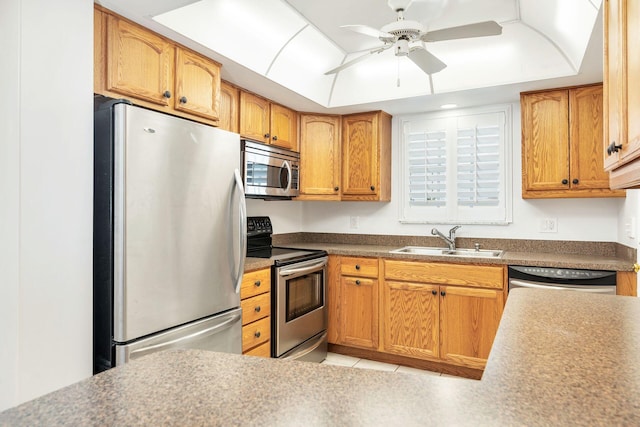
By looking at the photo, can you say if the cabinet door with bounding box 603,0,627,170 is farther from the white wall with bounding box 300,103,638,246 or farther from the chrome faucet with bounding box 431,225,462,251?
the chrome faucet with bounding box 431,225,462,251

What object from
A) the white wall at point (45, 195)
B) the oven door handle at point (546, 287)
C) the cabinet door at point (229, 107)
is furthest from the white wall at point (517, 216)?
the white wall at point (45, 195)

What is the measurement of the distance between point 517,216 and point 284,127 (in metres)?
2.12

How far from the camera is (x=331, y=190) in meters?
3.81

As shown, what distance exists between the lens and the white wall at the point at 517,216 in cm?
316

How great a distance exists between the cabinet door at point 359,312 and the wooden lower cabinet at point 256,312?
2.85 feet

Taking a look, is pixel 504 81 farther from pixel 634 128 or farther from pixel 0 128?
pixel 0 128

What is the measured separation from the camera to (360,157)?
378 cm

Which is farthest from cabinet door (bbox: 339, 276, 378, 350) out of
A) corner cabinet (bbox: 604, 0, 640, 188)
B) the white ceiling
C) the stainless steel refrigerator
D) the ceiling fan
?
corner cabinet (bbox: 604, 0, 640, 188)

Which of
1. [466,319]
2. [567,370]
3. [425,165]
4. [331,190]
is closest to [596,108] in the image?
[425,165]

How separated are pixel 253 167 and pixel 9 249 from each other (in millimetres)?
1723

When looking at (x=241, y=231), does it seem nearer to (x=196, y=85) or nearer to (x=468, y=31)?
(x=196, y=85)

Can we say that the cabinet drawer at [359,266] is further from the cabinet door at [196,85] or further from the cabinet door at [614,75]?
the cabinet door at [614,75]

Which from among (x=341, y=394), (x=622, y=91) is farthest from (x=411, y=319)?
(x=341, y=394)

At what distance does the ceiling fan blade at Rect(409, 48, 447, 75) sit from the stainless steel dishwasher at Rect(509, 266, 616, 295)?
4.94 ft
